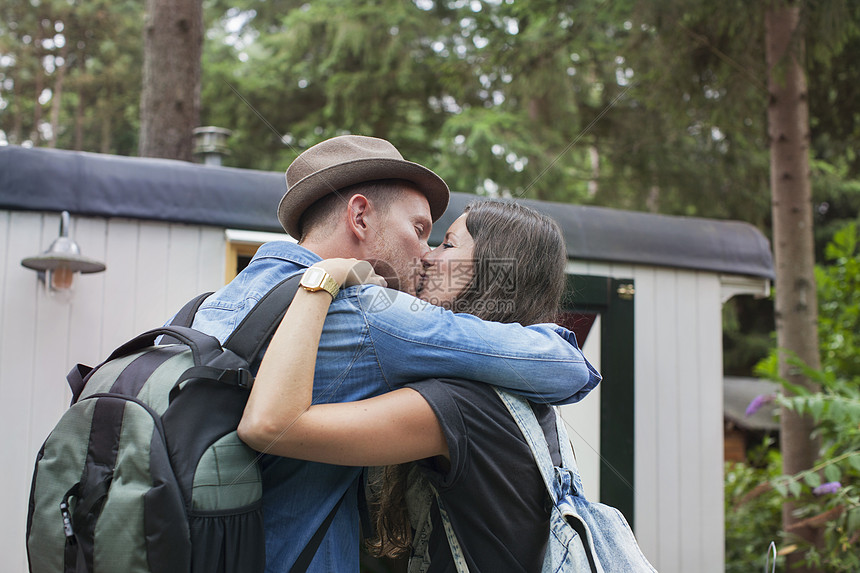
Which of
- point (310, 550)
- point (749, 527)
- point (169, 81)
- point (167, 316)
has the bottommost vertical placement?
point (749, 527)

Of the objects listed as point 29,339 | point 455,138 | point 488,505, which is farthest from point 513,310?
point 455,138

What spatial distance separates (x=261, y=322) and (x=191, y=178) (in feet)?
8.04

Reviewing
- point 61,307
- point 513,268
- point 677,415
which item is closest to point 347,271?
point 513,268

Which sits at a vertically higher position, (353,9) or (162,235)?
(353,9)

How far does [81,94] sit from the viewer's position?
14.9m

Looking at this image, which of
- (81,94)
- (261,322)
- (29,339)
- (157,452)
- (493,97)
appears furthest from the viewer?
(81,94)

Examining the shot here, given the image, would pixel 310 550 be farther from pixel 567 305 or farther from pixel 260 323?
pixel 567 305

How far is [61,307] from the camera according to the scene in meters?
3.44

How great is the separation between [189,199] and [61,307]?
82 centimetres

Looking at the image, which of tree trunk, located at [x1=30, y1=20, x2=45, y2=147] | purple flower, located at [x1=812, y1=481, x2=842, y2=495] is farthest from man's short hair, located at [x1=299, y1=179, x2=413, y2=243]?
tree trunk, located at [x1=30, y1=20, x2=45, y2=147]

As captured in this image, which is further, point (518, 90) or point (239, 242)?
point (518, 90)

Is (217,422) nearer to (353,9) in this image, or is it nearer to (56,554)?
(56,554)

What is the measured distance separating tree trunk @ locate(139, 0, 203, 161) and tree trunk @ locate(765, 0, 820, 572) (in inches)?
180

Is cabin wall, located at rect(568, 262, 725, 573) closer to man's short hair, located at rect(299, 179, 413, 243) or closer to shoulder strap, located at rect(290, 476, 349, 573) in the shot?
man's short hair, located at rect(299, 179, 413, 243)
